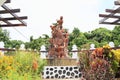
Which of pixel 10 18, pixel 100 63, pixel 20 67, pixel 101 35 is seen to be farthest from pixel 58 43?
pixel 101 35

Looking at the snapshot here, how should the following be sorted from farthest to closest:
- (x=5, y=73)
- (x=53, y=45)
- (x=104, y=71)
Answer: (x=53, y=45) < (x=5, y=73) < (x=104, y=71)

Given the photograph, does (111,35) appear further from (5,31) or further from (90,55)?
(90,55)

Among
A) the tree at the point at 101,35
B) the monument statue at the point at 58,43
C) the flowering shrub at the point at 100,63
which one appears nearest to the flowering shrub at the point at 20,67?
the flowering shrub at the point at 100,63

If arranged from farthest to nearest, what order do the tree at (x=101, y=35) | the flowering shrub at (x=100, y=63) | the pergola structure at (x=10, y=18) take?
the tree at (x=101, y=35) < the pergola structure at (x=10, y=18) < the flowering shrub at (x=100, y=63)

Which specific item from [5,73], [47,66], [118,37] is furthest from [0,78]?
[118,37]

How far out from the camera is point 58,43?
1441cm

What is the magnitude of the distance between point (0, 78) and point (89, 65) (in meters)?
2.25

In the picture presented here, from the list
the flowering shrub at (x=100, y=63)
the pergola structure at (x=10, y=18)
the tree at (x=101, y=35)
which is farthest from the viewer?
the tree at (x=101, y=35)

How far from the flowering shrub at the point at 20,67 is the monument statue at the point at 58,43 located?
89.5 inches

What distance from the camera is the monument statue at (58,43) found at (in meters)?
14.3

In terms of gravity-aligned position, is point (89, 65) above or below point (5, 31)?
below

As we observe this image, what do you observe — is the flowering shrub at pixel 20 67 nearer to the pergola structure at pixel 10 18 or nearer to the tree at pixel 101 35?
the pergola structure at pixel 10 18

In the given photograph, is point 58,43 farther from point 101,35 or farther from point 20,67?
point 101,35

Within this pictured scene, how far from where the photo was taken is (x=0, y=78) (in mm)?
9250
